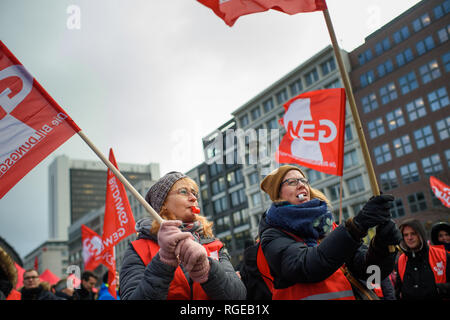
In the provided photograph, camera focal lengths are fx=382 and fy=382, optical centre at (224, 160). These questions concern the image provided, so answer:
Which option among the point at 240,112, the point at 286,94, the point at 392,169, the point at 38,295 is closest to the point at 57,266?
the point at 240,112

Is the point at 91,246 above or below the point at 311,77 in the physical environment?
below

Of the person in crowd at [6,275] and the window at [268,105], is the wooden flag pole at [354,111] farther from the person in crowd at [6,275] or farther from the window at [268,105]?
the window at [268,105]

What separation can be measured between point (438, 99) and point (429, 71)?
3483 mm

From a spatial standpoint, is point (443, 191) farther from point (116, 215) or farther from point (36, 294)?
point (36, 294)

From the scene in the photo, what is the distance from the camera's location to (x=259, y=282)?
2.91 metres

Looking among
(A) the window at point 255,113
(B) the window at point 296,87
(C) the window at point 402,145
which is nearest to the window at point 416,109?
(C) the window at point 402,145

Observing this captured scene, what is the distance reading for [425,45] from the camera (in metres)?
42.7

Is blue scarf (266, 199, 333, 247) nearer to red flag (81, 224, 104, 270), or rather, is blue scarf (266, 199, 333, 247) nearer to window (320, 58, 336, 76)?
red flag (81, 224, 104, 270)

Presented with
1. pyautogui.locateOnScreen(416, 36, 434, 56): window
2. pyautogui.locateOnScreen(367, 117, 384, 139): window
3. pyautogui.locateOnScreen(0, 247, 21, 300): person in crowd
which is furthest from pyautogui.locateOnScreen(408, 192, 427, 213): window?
pyautogui.locateOnScreen(0, 247, 21, 300): person in crowd

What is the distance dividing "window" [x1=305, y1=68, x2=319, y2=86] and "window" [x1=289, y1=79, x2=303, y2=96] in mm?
1045

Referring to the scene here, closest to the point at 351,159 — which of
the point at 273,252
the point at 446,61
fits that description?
the point at 446,61

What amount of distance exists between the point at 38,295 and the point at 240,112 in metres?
55.7

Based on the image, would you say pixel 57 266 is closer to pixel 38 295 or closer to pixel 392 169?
pixel 392 169

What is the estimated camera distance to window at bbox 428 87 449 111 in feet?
130
